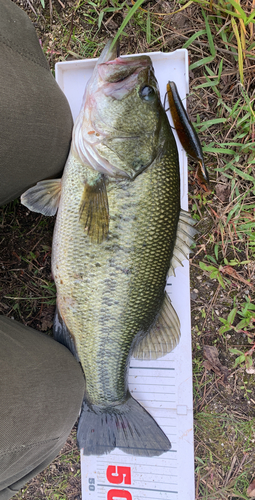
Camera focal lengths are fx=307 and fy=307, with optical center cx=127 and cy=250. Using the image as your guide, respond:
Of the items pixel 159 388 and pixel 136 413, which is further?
pixel 159 388

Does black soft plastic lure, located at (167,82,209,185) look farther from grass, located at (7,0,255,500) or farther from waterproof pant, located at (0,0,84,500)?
waterproof pant, located at (0,0,84,500)

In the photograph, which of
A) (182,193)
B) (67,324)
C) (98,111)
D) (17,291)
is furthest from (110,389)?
(98,111)

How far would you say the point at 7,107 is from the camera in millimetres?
1201

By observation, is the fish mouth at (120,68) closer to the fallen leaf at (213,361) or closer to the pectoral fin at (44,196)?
the pectoral fin at (44,196)

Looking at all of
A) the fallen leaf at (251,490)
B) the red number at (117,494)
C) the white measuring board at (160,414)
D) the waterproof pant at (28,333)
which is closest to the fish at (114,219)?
the waterproof pant at (28,333)

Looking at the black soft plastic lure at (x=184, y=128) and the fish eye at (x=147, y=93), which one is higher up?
the fish eye at (x=147, y=93)

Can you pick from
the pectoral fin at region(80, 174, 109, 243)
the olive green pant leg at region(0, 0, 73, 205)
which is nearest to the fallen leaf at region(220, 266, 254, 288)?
the pectoral fin at region(80, 174, 109, 243)

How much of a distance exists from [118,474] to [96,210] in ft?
5.51

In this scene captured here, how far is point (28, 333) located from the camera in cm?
149

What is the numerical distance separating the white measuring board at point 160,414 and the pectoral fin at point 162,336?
261 millimetres

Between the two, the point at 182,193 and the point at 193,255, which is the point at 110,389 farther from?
the point at 182,193

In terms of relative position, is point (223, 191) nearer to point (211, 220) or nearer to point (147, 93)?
point (211, 220)

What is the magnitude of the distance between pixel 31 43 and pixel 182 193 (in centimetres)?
108

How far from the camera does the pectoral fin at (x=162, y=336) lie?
5.31 ft
